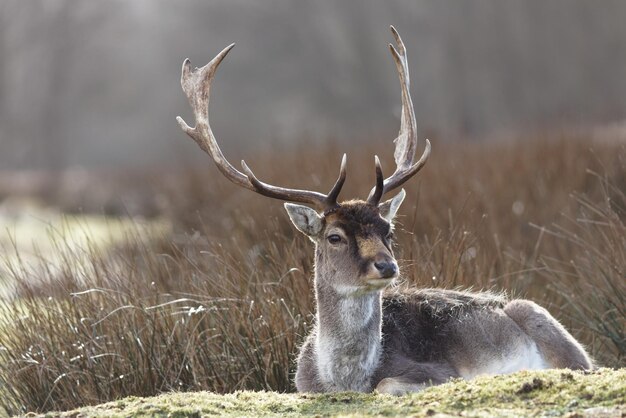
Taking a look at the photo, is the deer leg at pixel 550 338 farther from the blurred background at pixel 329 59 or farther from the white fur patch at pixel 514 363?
the blurred background at pixel 329 59

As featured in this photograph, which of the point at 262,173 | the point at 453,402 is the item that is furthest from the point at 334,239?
the point at 262,173

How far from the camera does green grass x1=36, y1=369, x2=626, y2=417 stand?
13.9 ft

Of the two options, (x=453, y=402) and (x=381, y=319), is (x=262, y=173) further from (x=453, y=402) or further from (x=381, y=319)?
(x=453, y=402)

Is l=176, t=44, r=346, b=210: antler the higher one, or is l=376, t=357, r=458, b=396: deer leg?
l=176, t=44, r=346, b=210: antler

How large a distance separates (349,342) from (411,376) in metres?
0.38

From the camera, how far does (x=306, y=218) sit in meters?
5.95

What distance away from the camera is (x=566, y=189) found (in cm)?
1188

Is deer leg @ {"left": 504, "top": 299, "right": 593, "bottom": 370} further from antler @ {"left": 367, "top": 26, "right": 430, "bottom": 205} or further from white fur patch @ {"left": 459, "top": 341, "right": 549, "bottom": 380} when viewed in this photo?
antler @ {"left": 367, "top": 26, "right": 430, "bottom": 205}

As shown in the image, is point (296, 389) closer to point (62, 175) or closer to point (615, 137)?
point (615, 137)

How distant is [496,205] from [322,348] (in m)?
6.07

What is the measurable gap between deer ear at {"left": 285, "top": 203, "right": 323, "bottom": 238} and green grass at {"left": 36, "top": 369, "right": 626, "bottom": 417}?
4.16 feet

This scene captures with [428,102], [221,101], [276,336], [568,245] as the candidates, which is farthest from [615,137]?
[221,101]

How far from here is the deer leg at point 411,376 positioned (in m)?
5.40

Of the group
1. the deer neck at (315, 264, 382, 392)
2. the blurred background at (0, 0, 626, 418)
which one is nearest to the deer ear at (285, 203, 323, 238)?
the deer neck at (315, 264, 382, 392)
